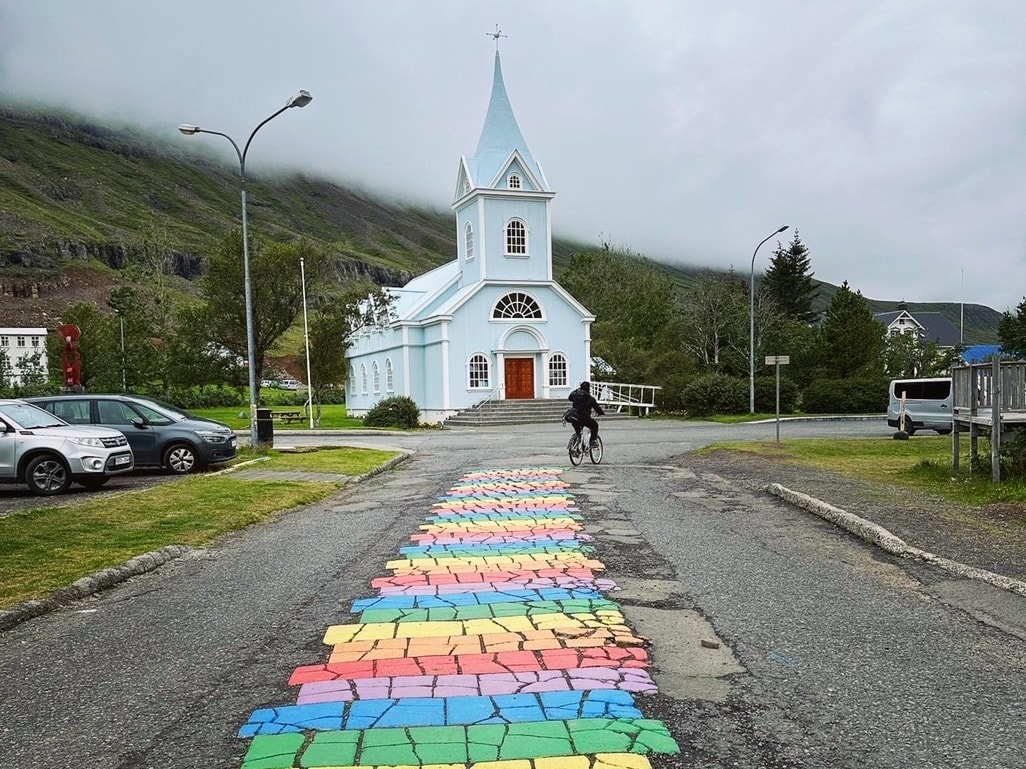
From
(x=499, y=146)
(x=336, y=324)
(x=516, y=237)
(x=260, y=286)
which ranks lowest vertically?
(x=336, y=324)

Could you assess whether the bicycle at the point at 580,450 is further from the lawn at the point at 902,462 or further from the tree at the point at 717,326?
the tree at the point at 717,326

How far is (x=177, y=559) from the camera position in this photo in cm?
891

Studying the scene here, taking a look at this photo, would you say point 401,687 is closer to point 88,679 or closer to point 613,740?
point 613,740

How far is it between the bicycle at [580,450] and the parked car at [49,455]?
8.68 metres

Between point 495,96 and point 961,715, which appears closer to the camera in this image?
point 961,715

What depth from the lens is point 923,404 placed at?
2636cm

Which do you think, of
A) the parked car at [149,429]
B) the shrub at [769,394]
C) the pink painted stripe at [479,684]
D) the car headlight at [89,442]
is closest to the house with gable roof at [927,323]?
the shrub at [769,394]

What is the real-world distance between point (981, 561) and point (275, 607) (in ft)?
20.1

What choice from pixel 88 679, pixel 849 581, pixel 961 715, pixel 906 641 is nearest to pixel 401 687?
pixel 88 679

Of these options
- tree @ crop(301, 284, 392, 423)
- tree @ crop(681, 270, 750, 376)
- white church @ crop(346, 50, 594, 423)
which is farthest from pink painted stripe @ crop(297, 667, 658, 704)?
tree @ crop(681, 270, 750, 376)

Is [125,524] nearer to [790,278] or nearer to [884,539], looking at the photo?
[884,539]

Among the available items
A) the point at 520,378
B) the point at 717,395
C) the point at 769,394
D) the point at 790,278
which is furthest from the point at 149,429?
the point at 790,278

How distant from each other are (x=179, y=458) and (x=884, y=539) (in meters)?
13.7

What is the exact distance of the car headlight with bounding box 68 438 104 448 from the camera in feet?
46.5
